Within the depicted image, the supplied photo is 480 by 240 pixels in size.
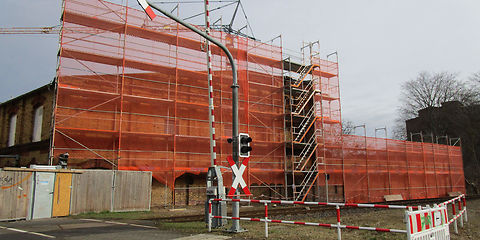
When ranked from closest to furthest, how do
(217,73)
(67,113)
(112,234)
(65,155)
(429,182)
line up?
1. (112,234)
2. (65,155)
3. (67,113)
4. (217,73)
5. (429,182)

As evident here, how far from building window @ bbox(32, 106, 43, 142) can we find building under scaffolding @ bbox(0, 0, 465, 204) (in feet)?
14.9

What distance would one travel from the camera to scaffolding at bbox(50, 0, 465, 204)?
19094 millimetres

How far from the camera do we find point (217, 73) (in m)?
23.7

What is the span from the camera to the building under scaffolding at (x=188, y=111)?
19.1m

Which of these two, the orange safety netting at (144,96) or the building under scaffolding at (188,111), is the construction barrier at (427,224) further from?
the orange safety netting at (144,96)

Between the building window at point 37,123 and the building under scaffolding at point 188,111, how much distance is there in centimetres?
455

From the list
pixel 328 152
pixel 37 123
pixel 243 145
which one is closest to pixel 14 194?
pixel 243 145

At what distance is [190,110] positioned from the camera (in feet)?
73.9

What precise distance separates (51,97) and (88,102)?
296 centimetres

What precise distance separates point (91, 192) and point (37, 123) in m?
8.65

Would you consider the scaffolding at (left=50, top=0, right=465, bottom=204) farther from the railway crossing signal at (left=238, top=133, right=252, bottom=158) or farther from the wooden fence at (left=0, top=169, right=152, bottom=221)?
the railway crossing signal at (left=238, top=133, right=252, bottom=158)

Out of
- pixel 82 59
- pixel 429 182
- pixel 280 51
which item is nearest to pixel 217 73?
pixel 280 51

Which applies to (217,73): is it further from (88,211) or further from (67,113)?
(88,211)

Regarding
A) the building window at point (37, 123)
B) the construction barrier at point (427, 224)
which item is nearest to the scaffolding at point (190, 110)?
the building window at point (37, 123)
